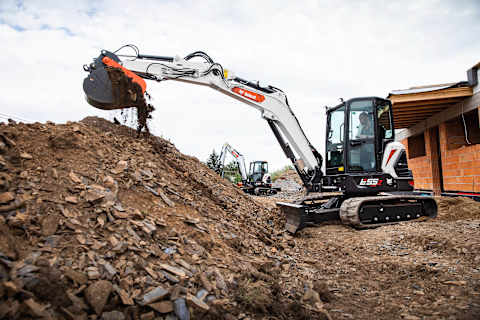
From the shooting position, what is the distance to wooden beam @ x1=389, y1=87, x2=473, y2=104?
8.64 meters

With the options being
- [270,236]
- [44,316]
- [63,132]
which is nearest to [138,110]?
[63,132]

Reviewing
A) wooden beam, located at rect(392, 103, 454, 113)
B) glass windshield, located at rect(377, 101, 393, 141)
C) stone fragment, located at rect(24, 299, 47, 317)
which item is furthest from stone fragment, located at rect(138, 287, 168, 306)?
wooden beam, located at rect(392, 103, 454, 113)

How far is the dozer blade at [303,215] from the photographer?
6754 millimetres

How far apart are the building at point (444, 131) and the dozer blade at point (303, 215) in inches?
173

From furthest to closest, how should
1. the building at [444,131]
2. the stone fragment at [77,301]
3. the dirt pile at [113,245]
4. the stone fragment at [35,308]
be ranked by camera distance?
the building at [444,131] < the dirt pile at [113,245] < the stone fragment at [77,301] < the stone fragment at [35,308]

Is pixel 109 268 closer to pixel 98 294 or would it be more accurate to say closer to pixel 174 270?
pixel 98 294

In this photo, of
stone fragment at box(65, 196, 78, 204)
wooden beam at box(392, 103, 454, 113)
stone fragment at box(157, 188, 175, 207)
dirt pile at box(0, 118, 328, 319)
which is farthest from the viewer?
wooden beam at box(392, 103, 454, 113)

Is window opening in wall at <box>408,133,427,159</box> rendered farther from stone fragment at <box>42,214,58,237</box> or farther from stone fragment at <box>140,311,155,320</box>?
stone fragment at <box>42,214,58,237</box>

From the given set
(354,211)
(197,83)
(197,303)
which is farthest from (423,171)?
(197,303)

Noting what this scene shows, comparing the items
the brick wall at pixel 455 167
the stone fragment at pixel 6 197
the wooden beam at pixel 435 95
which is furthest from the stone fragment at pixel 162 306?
the brick wall at pixel 455 167

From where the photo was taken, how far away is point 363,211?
22.7 ft

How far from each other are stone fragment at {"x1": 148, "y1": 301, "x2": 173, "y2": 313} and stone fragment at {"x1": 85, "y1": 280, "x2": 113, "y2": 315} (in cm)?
37

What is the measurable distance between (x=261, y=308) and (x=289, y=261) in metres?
1.86

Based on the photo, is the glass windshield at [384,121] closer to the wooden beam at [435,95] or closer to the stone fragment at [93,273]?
the wooden beam at [435,95]
